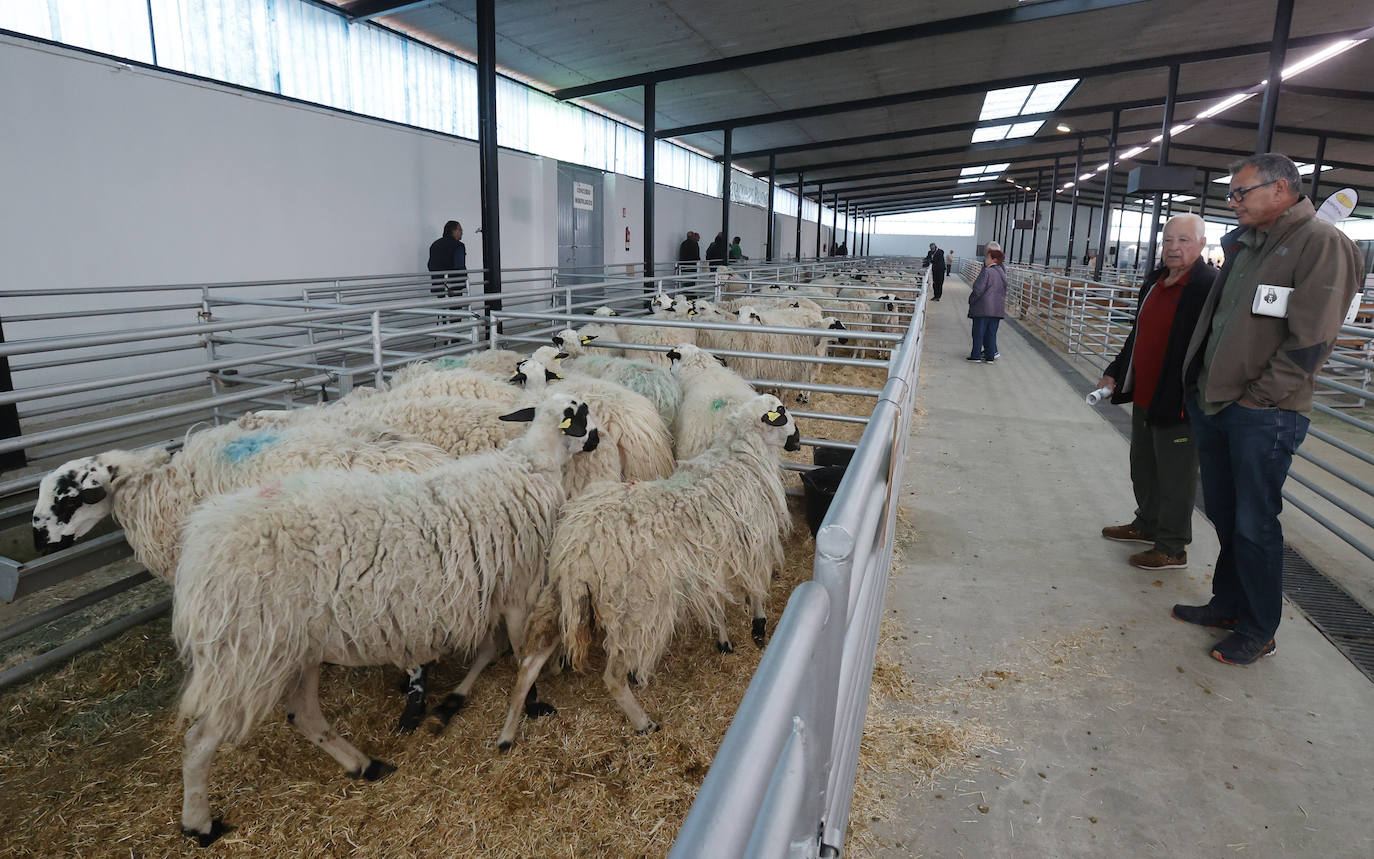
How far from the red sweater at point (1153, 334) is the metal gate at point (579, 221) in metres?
12.9

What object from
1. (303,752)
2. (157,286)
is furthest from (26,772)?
(157,286)

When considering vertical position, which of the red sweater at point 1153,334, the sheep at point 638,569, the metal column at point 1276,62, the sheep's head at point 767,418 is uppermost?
the metal column at point 1276,62

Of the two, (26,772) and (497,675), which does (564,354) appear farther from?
(26,772)

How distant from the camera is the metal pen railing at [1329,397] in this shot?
416cm

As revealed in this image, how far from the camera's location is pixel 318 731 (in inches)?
109

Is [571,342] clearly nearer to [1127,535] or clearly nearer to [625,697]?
[625,697]

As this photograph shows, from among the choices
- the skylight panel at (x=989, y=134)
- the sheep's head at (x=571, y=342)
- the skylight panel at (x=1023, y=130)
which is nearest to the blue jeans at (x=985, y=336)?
the sheep's head at (x=571, y=342)

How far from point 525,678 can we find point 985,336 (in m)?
10.6

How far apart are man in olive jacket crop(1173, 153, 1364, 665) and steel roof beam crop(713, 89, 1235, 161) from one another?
804 inches

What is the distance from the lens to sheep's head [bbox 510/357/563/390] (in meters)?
4.93

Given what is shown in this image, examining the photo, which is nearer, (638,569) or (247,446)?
(638,569)

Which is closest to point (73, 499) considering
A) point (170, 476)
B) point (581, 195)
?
Answer: point (170, 476)

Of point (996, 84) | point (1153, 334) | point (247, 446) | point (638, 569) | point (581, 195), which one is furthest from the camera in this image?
point (996, 84)

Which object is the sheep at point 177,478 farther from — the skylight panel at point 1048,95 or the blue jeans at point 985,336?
the skylight panel at point 1048,95
